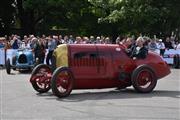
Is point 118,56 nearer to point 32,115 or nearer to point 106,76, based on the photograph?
point 106,76

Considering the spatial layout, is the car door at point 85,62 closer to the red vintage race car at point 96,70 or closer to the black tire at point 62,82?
the red vintage race car at point 96,70

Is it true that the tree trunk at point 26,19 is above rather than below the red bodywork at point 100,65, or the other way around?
above

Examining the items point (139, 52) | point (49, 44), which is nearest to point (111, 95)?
point (139, 52)

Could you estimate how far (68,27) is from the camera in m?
50.8

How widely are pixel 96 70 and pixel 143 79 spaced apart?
1.34 m

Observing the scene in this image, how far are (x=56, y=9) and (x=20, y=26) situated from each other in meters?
6.54

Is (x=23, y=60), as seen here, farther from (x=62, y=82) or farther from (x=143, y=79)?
(x=62, y=82)

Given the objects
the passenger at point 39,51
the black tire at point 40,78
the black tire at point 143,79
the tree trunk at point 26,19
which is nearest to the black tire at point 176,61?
the passenger at point 39,51

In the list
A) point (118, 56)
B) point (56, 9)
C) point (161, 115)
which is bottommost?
point (161, 115)

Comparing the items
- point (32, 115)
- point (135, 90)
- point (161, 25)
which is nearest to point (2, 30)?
point (161, 25)

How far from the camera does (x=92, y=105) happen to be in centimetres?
1252

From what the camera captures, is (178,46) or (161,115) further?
(178,46)

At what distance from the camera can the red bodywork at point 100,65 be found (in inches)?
575

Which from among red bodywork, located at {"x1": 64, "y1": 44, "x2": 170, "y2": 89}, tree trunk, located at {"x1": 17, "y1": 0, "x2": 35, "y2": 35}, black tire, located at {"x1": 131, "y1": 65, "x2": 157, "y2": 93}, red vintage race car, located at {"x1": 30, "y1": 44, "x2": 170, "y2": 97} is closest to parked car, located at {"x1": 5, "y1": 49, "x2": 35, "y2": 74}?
red vintage race car, located at {"x1": 30, "y1": 44, "x2": 170, "y2": 97}
